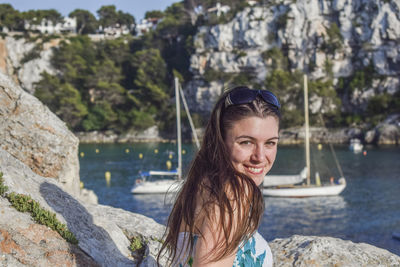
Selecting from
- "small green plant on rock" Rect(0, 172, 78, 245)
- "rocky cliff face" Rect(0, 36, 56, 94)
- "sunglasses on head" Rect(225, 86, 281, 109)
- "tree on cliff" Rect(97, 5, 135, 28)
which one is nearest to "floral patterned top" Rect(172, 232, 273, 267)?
"sunglasses on head" Rect(225, 86, 281, 109)

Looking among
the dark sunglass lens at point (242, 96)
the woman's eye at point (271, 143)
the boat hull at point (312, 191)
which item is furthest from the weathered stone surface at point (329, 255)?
the boat hull at point (312, 191)

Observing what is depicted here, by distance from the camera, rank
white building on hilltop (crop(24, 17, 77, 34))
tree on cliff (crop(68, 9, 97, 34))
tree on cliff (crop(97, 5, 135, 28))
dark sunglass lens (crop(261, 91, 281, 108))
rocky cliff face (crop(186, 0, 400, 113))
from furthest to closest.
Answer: tree on cliff (crop(97, 5, 135, 28))
tree on cliff (crop(68, 9, 97, 34))
white building on hilltop (crop(24, 17, 77, 34))
rocky cliff face (crop(186, 0, 400, 113))
dark sunglass lens (crop(261, 91, 281, 108))

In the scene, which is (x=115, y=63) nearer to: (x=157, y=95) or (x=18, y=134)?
(x=157, y=95)

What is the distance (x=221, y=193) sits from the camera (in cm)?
170

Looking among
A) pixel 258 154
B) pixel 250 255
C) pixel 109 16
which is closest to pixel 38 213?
pixel 250 255

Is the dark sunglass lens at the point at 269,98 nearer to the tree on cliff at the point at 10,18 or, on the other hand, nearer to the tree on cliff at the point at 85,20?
the tree on cliff at the point at 10,18

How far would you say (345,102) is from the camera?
67.9m

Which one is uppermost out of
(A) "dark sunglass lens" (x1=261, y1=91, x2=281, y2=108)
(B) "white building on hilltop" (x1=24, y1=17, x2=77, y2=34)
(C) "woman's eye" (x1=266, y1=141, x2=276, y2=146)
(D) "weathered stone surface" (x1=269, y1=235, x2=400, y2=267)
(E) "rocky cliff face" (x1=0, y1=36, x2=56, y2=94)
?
(B) "white building on hilltop" (x1=24, y1=17, x2=77, y2=34)

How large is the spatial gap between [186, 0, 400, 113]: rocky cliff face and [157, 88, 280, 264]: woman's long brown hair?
2654 inches

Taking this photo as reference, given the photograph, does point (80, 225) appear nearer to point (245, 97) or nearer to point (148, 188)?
point (245, 97)

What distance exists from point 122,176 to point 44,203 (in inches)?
1291

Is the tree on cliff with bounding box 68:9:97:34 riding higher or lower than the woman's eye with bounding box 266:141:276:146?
higher

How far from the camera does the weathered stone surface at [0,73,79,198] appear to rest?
5199 mm

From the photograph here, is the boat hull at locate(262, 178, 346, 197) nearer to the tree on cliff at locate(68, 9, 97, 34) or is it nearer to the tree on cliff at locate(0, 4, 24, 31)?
the tree on cliff at locate(0, 4, 24, 31)
